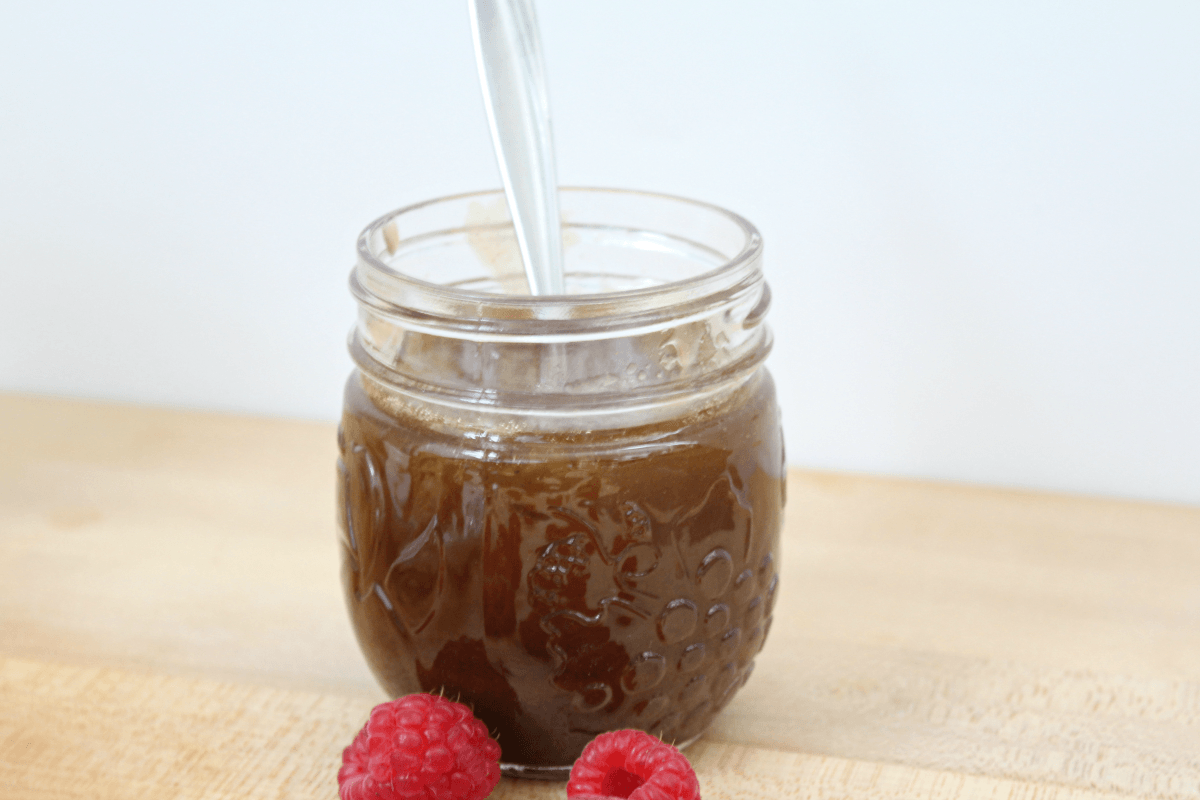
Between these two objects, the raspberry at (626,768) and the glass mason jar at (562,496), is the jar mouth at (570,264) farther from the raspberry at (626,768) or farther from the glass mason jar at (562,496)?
the raspberry at (626,768)

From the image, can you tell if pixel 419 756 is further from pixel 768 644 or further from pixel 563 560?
pixel 768 644

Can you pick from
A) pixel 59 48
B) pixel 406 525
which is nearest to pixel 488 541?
pixel 406 525

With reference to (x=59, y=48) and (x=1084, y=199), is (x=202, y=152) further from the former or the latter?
(x=1084, y=199)

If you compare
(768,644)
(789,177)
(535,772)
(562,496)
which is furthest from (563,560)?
(789,177)

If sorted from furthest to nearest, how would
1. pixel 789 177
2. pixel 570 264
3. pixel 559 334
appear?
1. pixel 789 177
2. pixel 570 264
3. pixel 559 334

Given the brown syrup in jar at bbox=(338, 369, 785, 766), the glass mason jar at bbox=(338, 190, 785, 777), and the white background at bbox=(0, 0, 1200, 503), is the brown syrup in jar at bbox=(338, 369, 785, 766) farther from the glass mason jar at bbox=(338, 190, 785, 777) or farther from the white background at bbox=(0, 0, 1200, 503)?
the white background at bbox=(0, 0, 1200, 503)

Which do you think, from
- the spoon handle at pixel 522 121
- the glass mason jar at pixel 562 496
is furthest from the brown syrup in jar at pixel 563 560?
the spoon handle at pixel 522 121
